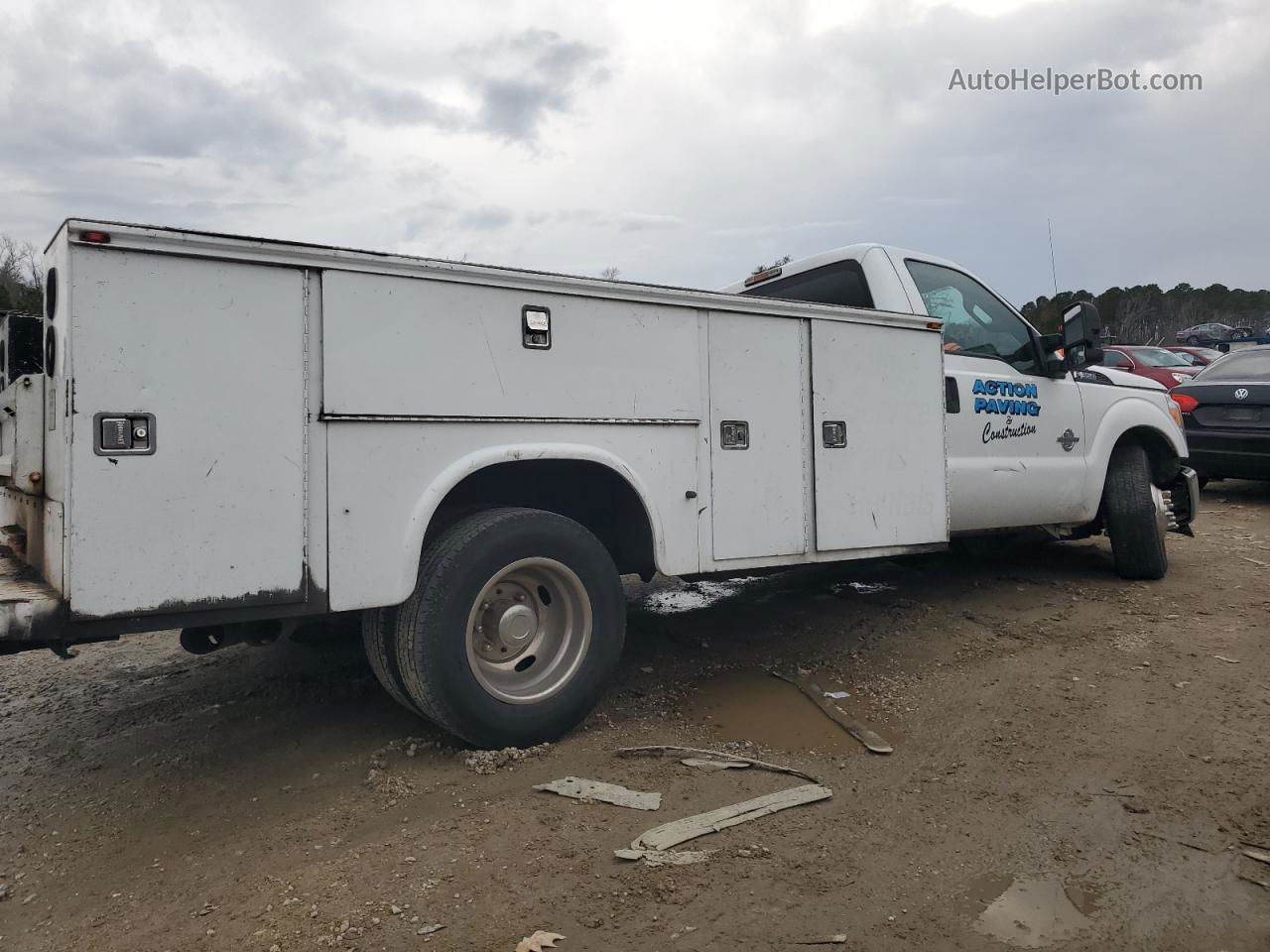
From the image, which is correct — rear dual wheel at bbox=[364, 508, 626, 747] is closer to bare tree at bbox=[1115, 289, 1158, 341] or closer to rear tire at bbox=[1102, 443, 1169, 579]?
rear tire at bbox=[1102, 443, 1169, 579]

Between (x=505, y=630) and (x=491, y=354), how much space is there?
107 centimetres

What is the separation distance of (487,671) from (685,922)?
4.49 feet

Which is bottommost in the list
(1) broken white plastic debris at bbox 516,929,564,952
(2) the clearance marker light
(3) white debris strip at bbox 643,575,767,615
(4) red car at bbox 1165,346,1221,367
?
(1) broken white plastic debris at bbox 516,929,564,952

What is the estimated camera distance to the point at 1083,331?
5.39 m

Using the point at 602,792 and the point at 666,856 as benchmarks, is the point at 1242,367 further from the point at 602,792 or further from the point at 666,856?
the point at 666,856

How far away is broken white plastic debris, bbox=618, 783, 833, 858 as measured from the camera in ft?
8.78

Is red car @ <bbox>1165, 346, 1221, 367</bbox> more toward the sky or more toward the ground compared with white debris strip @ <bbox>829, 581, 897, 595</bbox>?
more toward the sky

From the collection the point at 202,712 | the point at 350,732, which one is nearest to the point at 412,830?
the point at 350,732

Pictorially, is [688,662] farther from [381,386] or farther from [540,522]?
[381,386]

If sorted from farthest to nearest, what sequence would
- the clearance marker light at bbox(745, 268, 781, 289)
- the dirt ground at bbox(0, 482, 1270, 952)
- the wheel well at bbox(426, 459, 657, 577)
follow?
the clearance marker light at bbox(745, 268, 781, 289) → the wheel well at bbox(426, 459, 657, 577) → the dirt ground at bbox(0, 482, 1270, 952)

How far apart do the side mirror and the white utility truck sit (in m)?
1.39

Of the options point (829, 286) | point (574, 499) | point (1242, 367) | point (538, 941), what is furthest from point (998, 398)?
point (1242, 367)

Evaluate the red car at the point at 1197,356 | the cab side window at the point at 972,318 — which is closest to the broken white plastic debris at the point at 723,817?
the cab side window at the point at 972,318

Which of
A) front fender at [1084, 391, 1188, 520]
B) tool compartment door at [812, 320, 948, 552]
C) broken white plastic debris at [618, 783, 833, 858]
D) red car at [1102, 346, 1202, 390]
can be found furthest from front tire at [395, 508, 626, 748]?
red car at [1102, 346, 1202, 390]
